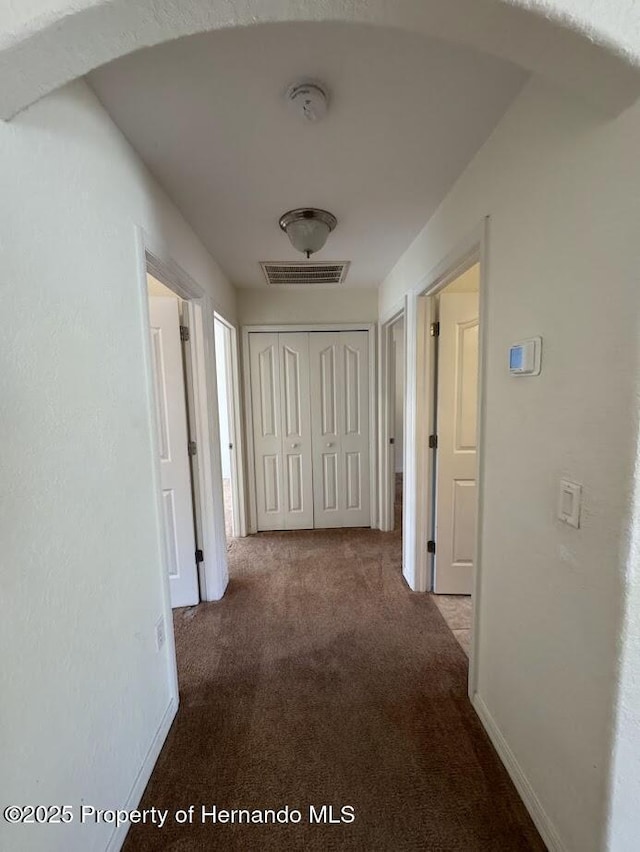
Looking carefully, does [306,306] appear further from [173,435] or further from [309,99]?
[309,99]

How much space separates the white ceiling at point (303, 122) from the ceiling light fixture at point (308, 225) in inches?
2.0

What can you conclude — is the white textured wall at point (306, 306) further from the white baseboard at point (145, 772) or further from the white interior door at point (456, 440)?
the white baseboard at point (145, 772)

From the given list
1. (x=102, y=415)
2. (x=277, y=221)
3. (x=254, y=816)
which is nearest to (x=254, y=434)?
(x=277, y=221)

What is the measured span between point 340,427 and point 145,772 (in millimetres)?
2574

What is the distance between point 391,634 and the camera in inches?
79.1

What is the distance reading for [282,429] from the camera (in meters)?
3.37

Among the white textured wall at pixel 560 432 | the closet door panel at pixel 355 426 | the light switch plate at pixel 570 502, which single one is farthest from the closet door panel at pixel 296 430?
the light switch plate at pixel 570 502

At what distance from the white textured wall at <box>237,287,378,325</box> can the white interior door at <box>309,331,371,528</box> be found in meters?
0.16

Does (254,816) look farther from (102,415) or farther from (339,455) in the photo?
(339,455)

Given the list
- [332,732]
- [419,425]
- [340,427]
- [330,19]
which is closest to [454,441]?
[419,425]

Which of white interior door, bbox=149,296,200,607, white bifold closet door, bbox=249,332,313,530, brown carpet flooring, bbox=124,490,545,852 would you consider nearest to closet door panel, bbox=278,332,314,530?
white bifold closet door, bbox=249,332,313,530

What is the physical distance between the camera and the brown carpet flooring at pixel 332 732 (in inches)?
44.0

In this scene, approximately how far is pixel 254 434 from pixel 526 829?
2821 mm

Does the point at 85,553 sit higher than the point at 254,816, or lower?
higher
